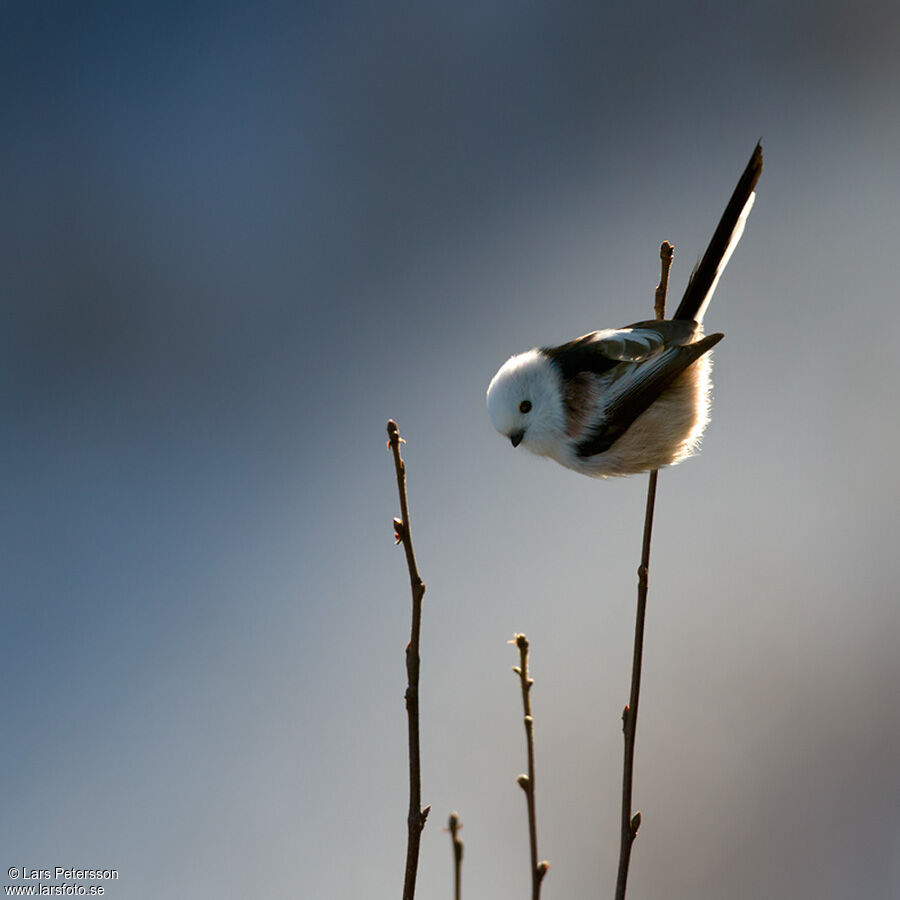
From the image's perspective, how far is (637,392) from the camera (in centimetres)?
105

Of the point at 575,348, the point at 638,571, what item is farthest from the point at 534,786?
the point at 575,348

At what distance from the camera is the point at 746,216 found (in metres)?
1.06

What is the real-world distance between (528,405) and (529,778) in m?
0.53

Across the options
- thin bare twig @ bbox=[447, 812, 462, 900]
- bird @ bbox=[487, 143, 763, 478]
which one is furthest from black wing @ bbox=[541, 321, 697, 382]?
thin bare twig @ bbox=[447, 812, 462, 900]

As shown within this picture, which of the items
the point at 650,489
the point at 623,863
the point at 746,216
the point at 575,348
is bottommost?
the point at 623,863

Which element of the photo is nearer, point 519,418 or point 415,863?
point 415,863

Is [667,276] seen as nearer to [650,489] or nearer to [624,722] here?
[650,489]

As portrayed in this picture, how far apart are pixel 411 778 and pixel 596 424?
543 mm

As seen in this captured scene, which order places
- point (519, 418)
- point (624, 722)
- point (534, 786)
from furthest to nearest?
1. point (519, 418)
2. point (624, 722)
3. point (534, 786)

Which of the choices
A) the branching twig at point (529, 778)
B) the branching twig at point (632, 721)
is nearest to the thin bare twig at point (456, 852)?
the branching twig at point (529, 778)

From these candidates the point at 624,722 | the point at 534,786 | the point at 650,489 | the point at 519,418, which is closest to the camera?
the point at 534,786

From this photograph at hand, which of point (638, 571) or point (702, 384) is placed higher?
A: point (702, 384)

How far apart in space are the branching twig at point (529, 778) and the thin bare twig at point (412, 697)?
0.07 metres

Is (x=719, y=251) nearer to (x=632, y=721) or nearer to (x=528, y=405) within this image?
(x=528, y=405)
